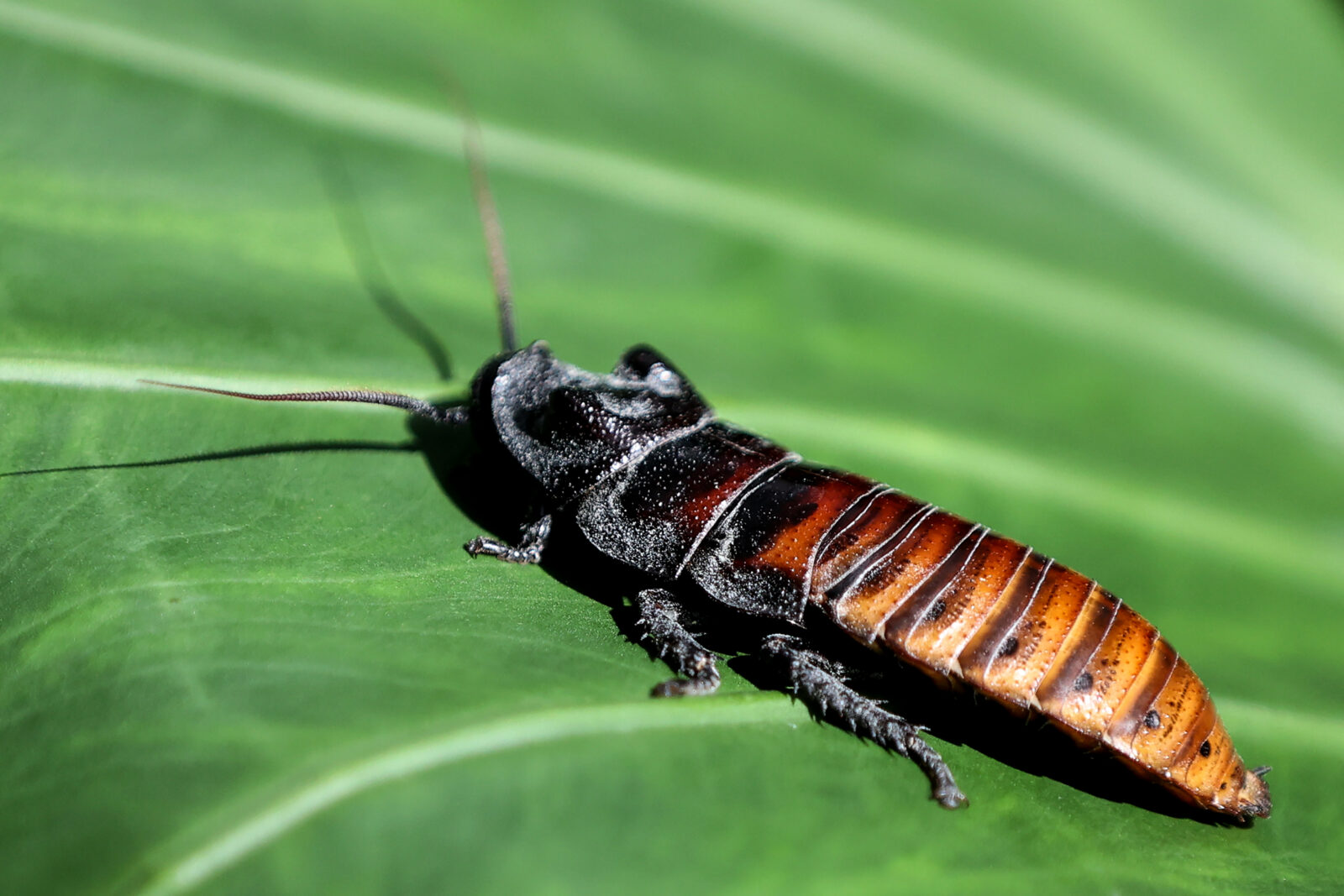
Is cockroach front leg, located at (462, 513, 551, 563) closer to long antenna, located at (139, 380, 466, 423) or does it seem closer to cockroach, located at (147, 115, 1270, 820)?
cockroach, located at (147, 115, 1270, 820)

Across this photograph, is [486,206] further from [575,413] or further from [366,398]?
[575,413]

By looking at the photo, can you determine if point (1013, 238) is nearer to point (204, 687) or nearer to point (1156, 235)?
point (1156, 235)

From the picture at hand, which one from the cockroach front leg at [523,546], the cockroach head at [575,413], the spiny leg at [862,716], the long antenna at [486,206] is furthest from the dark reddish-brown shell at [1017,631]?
the long antenna at [486,206]

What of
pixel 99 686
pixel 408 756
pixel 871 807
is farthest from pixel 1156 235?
pixel 99 686

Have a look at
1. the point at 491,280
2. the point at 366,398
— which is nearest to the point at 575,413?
the point at 366,398

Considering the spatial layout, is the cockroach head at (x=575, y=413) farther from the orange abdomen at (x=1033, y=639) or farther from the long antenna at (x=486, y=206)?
the orange abdomen at (x=1033, y=639)
